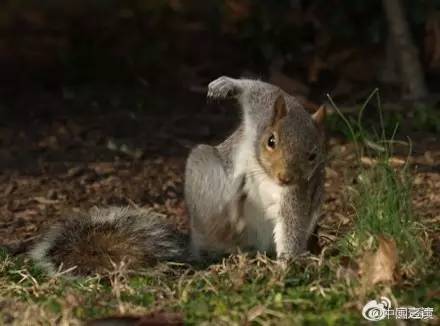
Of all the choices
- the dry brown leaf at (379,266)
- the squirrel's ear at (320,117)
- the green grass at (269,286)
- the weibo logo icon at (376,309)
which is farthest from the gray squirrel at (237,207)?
the weibo logo icon at (376,309)

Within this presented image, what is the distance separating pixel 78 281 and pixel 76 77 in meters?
4.18

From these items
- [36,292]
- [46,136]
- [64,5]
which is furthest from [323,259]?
[64,5]

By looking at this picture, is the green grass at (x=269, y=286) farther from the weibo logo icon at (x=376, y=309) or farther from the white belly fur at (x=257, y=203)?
the white belly fur at (x=257, y=203)

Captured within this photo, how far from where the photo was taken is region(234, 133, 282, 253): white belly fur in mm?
5215

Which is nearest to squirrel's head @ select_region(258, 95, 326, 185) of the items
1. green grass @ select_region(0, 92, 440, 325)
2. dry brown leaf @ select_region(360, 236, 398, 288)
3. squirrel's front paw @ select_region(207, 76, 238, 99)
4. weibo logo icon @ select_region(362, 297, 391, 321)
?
green grass @ select_region(0, 92, 440, 325)

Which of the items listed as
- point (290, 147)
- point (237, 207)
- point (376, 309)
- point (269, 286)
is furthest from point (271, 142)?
point (376, 309)

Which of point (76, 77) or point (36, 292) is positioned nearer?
point (36, 292)

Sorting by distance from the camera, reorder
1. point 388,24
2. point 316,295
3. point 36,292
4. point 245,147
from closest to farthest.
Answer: point 316,295 → point 36,292 → point 245,147 → point 388,24

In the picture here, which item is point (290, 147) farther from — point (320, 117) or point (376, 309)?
point (376, 309)

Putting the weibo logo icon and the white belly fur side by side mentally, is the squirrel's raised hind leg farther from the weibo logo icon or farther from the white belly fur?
the weibo logo icon

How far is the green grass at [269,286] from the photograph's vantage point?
4.19 m

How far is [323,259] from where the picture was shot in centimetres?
475

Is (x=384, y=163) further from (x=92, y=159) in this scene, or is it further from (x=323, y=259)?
(x=92, y=159)

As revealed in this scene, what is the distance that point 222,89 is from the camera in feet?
18.0
